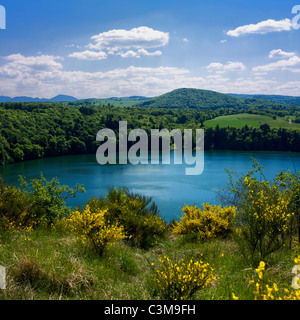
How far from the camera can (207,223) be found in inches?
320

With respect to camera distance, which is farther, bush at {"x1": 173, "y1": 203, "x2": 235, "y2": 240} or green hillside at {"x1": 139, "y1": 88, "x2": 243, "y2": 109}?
green hillside at {"x1": 139, "y1": 88, "x2": 243, "y2": 109}

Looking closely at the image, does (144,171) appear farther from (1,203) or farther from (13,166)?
(1,203)

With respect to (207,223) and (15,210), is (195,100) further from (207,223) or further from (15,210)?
(15,210)

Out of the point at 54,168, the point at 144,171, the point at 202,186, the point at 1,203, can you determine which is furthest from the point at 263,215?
the point at 54,168

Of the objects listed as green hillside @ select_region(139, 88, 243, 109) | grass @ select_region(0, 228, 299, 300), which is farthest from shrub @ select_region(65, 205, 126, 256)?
green hillside @ select_region(139, 88, 243, 109)

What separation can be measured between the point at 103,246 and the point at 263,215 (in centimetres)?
267

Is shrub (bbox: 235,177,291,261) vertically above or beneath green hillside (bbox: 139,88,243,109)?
beneath

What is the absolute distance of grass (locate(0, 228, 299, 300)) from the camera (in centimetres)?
322

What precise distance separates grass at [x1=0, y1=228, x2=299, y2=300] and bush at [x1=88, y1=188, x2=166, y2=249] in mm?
2288

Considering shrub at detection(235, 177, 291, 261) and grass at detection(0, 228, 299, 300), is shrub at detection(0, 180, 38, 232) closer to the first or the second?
grass at detection(0, 228, 299, 300)

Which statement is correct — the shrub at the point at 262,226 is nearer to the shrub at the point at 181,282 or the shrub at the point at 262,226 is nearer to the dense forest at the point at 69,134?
the shrub at the point at 181,282
